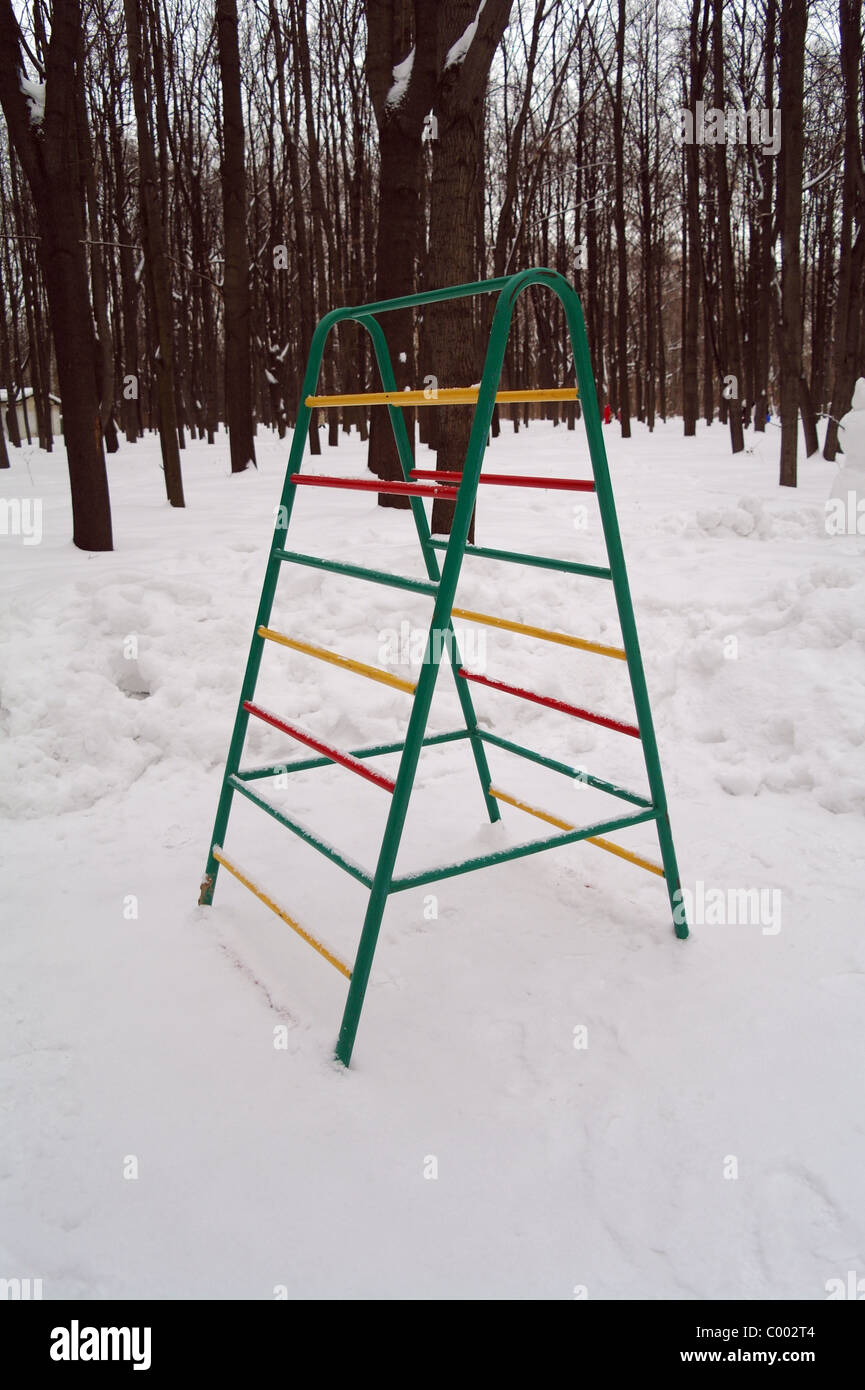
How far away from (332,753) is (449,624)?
47 centimetres

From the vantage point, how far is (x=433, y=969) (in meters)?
2.58

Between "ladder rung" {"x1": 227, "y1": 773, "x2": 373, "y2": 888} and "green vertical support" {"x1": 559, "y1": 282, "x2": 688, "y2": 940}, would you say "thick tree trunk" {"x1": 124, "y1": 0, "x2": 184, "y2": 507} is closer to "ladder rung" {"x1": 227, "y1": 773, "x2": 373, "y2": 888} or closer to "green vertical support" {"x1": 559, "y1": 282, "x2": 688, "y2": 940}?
"ladder rung" {"x1": 227, "y1": 773, "x2": 373, "y2": 888}

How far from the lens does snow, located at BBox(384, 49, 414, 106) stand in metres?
7.27

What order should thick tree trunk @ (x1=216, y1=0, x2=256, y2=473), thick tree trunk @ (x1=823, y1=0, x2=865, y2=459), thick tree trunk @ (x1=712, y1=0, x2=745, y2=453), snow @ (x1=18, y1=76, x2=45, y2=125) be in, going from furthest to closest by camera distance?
thick tree trunk @ (x1=712, y1=0, x2=745, y2=453) → thick tree trunk @ (x1=216, y1=0, x2=256, y2=473) → thick tree trunk @ (x1=823, y1=0, x2=865, y2=459) → snow @ (x1=18, y1=76, x2=45, y2=125)

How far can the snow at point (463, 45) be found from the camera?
5.90 metres

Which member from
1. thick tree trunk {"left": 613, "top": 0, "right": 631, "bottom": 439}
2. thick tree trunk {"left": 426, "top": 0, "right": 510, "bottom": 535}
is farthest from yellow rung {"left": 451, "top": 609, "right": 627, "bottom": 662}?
thick tree trunk {"left": 613, "top": 0, "right": 631, "bottom": 439}

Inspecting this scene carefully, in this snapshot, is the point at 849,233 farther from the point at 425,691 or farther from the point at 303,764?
the point at 425,691

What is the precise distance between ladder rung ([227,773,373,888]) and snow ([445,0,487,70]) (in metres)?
5.37

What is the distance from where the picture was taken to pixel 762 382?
1883 cm

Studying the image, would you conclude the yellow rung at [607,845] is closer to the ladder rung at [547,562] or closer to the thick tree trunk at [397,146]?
the ladder rung at [547,562]

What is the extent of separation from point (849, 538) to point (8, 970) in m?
5.34

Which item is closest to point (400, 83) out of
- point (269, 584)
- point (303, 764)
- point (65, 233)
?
point (65, 233)
